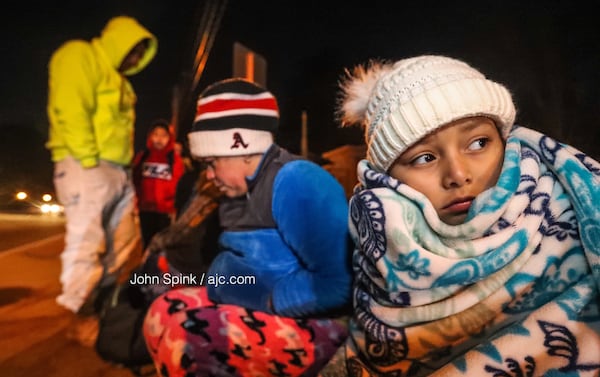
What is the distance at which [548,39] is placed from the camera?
0.94m

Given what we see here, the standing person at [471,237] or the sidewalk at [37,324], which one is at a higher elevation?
the standing person at [471,237]

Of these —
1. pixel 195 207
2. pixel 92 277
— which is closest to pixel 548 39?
pixel 195 207

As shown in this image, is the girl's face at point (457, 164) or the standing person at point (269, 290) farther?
the standing person at point (269, 290)

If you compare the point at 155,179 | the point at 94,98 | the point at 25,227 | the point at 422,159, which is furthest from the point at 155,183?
the point at 422,159

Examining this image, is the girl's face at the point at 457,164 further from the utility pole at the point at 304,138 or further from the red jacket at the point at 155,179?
the red jacket at the point at 155,179

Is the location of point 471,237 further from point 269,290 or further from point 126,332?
point 126,332

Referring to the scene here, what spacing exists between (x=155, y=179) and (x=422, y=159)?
2323mm

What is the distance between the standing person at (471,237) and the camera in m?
0.58

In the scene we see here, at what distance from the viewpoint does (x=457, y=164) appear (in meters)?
0.65

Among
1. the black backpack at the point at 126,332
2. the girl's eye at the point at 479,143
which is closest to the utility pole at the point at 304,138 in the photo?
the girl's eye at the point at 479,143

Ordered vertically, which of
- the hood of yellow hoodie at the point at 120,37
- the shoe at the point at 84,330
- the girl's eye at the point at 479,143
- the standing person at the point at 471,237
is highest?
the hood of yellow hoodie at the point at 120,37

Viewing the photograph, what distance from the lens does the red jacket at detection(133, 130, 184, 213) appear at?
2.71m

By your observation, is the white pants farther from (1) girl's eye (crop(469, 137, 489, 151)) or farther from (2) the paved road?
(1) girl's eye (crop(469, 137, 489, 151))

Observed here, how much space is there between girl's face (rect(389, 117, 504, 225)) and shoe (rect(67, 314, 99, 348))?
57.7 inches
